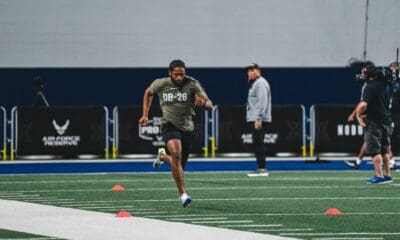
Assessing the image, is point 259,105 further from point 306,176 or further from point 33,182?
point 33,182

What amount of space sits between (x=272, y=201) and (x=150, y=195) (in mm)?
2050

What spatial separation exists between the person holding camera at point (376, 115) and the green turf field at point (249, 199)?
0.49 m

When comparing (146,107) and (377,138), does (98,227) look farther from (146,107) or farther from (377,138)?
(377,138)

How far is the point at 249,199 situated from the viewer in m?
17.5

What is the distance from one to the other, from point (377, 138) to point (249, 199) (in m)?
3.61

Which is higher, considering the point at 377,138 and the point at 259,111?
the point at 259,111

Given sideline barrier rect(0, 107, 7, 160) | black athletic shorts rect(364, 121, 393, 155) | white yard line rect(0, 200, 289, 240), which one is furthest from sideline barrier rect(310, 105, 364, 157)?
white yard line rect(0, 200, 289, 240)

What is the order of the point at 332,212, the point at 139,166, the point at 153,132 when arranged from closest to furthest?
the point at 332,212, the point at 139,166, the point at 153,132

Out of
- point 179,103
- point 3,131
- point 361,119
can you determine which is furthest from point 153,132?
point 179,103

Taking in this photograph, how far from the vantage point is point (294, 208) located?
15945mm

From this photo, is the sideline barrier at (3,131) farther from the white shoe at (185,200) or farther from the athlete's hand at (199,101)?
the white shoe at (185,200)

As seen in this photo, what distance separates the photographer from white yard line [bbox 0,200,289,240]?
1259 cm

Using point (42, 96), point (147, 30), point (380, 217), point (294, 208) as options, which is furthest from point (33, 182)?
point (147, 30)

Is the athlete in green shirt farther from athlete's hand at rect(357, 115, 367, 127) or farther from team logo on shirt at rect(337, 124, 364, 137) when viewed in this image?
team logo on shirt at rect(337, 124, 364, 137)
